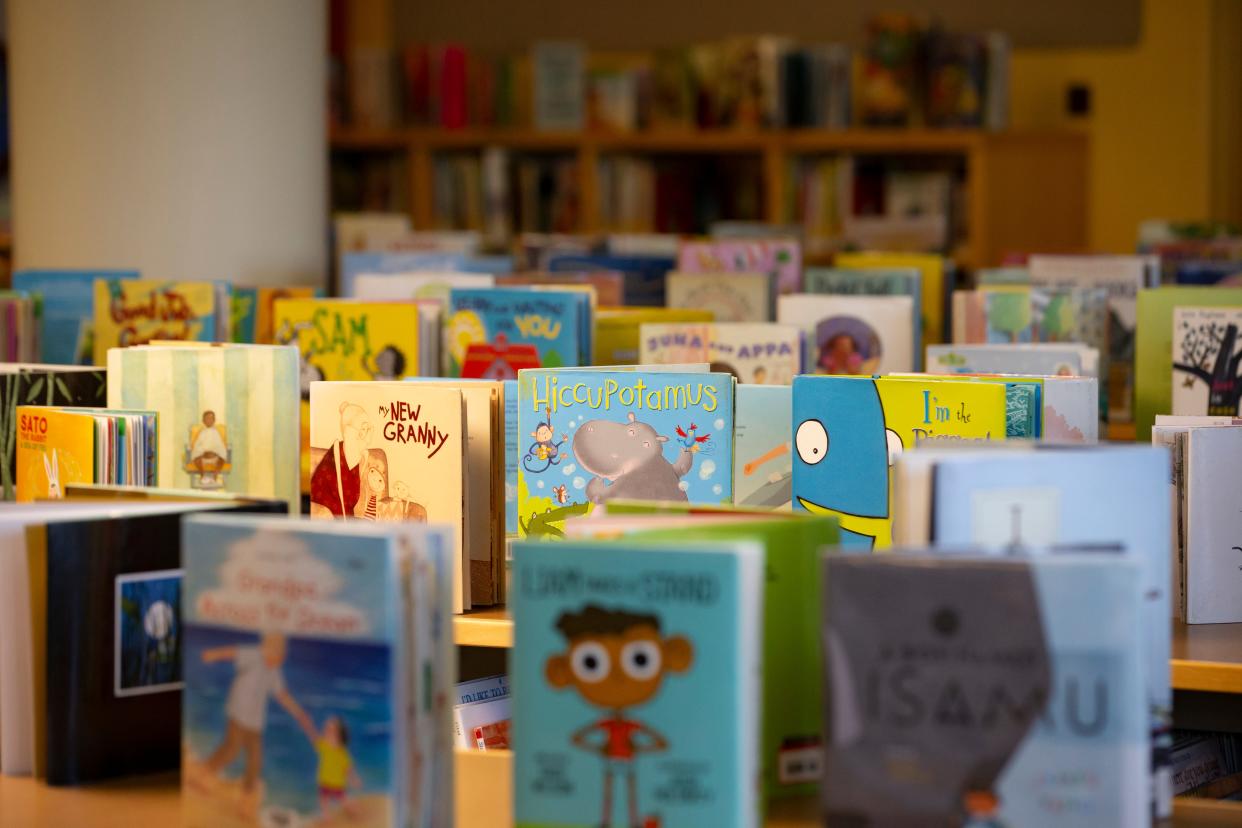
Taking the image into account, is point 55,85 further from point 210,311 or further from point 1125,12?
point 1125,12

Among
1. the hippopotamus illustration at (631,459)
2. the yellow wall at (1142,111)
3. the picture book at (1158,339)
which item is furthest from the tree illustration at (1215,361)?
the yellow wall at (1142,111)

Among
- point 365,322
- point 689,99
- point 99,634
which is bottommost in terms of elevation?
point 99,634

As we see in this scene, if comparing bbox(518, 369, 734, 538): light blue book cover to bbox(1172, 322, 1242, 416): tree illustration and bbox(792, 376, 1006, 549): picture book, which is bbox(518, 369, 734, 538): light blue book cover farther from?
bbox(1172, 322, 1242, 416): tree illustration

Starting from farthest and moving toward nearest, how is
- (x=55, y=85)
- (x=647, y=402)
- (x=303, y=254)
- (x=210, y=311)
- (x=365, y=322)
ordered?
(x=303, y=254), (x=55, y=85), (x=210, y=311), (x=365, y=322), (x=647, y=402)

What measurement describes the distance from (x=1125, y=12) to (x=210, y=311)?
6.36 m

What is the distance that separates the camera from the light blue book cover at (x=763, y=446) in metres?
2.48

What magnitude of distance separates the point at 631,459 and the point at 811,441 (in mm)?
255

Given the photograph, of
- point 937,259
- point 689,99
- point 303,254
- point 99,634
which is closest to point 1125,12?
point 689,99

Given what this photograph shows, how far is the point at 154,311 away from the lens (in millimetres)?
3664

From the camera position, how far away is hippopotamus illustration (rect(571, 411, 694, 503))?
7.93 feet

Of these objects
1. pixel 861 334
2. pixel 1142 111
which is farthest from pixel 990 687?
pixel 1142 111

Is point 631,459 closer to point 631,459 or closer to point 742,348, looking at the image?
point 631,459

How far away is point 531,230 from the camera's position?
8.57 m

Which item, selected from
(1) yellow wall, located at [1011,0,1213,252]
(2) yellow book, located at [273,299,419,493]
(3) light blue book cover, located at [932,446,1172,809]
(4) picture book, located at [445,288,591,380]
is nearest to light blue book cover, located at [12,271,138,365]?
(2) yellow book, located at [273,299,419,493]
